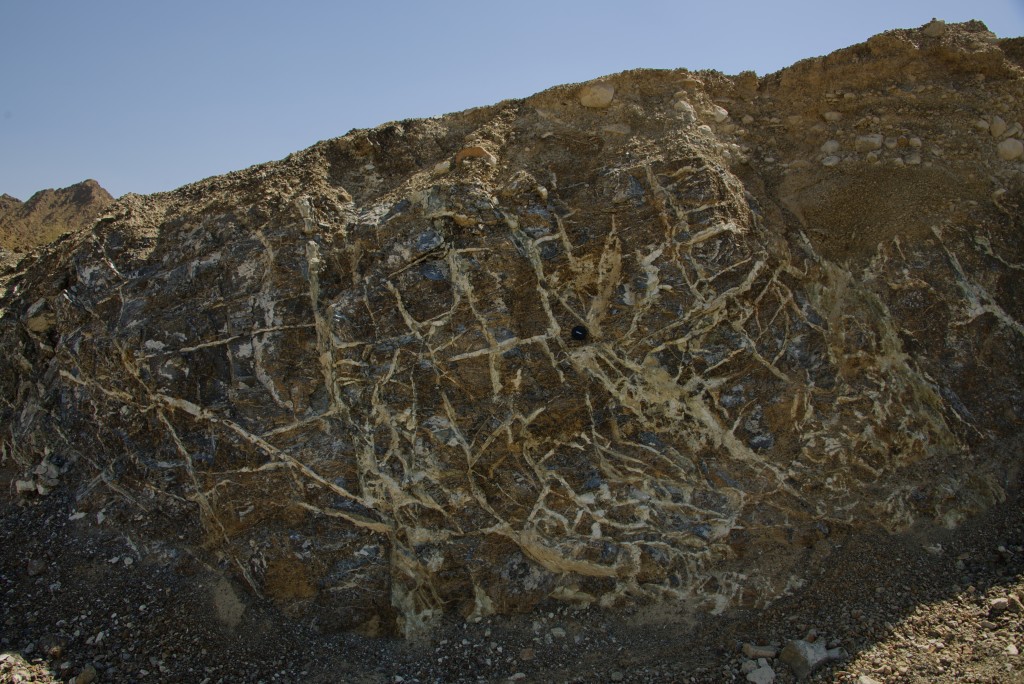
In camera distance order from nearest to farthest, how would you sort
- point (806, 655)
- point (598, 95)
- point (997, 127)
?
point (806, 655)
point (997, 127)
point (598, 95)

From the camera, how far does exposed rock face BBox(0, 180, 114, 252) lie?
949 cm

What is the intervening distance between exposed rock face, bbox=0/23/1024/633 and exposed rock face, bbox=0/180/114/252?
16.3 ft

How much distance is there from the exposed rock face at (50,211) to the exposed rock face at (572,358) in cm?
498

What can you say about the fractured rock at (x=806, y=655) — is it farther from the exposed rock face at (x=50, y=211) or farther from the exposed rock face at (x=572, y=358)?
the exposed rock face at (x=50, y=211)

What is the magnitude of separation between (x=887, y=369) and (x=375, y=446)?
386 cm

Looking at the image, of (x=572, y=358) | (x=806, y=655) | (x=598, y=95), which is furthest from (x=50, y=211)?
(x=806, y=655)

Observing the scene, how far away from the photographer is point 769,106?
570 cm

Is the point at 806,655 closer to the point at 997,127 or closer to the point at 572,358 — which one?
the point at 572,358

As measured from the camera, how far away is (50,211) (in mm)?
10523

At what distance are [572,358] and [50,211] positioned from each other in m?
9.85

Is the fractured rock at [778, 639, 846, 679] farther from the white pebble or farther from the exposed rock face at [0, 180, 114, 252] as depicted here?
the exposed rock face at [0, 180, 114, 252]

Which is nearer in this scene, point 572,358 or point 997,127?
point 572,358

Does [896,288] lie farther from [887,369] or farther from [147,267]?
[147,267]

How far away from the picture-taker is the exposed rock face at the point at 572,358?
470cm
